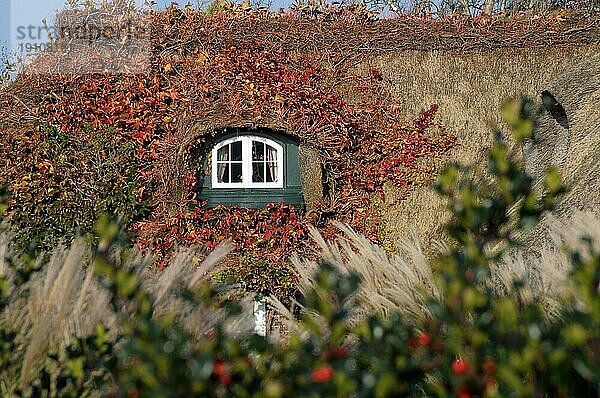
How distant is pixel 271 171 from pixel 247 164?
30 centimetres

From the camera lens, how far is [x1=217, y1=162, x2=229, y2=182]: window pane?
8344 mm

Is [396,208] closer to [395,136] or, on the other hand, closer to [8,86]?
[395,136]

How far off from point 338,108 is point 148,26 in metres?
2.39

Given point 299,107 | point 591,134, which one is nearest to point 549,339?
point 591,134

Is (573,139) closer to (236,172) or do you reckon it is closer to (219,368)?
(236,172)

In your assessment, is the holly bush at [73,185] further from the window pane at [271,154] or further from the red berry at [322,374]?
the red berry at [322,374]

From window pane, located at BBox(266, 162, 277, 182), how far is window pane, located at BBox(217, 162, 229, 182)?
47 cm

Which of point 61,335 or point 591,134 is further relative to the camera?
point 591,134

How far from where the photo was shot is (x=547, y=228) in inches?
214

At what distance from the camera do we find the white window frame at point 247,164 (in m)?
8.27

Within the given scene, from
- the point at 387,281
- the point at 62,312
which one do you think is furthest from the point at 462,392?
the point at 387,281

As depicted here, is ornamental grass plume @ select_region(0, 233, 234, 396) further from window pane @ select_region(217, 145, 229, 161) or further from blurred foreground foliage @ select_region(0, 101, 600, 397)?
window pane @ select_region(217, 145, 229, 161)

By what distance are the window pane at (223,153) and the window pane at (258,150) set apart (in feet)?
0.97

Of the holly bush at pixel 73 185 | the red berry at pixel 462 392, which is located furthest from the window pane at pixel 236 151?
the red berry at pixel 462 392
